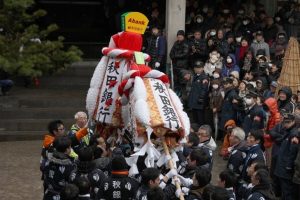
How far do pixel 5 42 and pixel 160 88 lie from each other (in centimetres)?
548

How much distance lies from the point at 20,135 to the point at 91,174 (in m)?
7.77

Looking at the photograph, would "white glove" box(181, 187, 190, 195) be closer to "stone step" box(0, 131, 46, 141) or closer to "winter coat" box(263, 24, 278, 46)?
"stone step" box(0, 131, 46, 141)

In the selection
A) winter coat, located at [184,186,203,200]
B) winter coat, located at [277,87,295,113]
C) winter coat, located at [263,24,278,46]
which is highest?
winter coat, located at [263,24,278,46]

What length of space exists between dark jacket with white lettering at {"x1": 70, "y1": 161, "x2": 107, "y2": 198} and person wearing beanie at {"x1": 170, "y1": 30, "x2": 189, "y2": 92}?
8.72 metres

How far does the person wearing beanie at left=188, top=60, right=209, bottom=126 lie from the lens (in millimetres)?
15426

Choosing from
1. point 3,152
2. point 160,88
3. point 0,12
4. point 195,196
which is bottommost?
point 3,152

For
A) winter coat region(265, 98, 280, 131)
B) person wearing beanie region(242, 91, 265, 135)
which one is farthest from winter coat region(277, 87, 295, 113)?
person wearing beanie region(242, 91, 265, 135)

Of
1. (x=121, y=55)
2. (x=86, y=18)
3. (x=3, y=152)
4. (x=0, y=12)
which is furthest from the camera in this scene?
(x=86, y=18)

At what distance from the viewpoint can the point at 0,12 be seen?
13.5 m

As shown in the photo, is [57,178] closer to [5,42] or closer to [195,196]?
[195,196]

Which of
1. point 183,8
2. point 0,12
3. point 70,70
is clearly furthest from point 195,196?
point 70,70

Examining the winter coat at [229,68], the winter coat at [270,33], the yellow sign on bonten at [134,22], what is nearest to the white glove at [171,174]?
the yellow sign on bonten at [134,22]

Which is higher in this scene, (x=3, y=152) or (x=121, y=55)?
(x=121, y=55)

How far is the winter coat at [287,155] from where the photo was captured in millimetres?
10523
